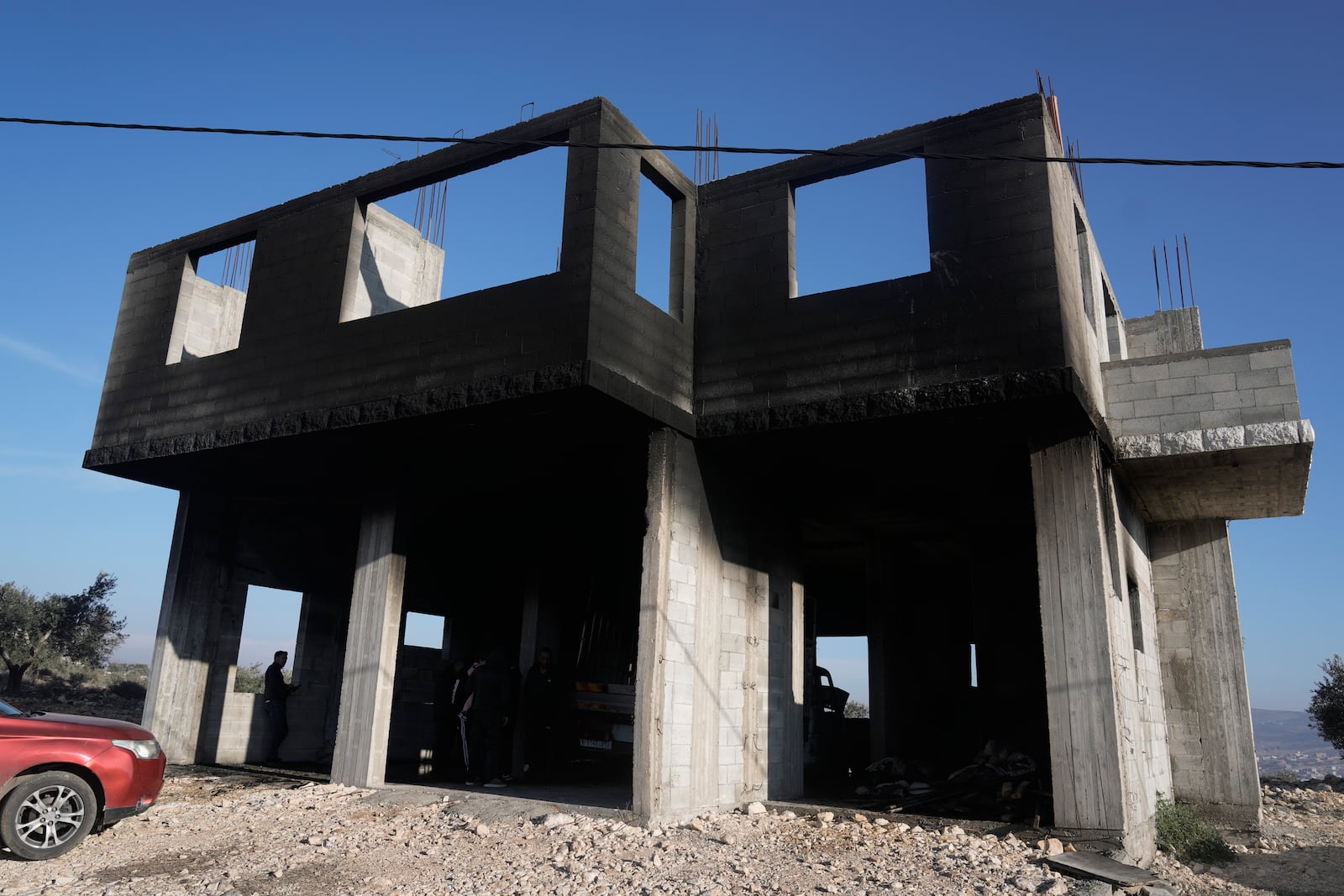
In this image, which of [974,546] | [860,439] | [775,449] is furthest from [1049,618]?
[974,546]

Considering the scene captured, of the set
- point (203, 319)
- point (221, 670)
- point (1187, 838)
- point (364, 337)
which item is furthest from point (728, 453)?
point (221, 670)

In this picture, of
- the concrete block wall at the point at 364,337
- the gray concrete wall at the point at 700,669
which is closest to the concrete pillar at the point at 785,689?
the gray concrete wall at the point at 700,669

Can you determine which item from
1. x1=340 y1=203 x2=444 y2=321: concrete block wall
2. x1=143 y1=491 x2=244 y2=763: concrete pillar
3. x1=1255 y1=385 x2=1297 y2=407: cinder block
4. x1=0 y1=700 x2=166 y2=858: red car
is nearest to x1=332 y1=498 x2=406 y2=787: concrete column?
x1=340 y1=203 x2=444 y2=321: concrete block wall

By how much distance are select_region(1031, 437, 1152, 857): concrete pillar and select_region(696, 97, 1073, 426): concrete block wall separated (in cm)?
139

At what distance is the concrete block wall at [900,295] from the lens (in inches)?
378

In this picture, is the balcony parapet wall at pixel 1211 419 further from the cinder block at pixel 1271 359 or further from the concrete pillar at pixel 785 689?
the concrete pillar at pixel 785 689

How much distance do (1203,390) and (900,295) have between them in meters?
3.89

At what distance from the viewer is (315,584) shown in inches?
687

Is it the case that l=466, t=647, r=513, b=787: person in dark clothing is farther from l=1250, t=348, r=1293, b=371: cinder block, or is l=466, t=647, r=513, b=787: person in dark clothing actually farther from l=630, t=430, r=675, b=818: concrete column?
l=1250, t=348, r=1293, b=371: cinder block

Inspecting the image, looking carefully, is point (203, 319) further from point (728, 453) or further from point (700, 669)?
point (700, 669)

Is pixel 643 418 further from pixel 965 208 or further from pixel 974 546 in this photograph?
pixel 974 546

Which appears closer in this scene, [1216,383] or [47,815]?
[47,815]

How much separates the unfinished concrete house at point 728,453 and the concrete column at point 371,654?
0.05 metres

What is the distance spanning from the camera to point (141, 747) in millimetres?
9227
